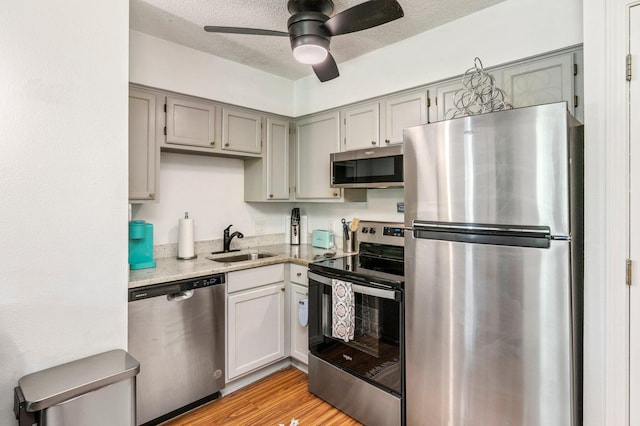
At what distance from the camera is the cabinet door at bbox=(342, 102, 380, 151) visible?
101 inches

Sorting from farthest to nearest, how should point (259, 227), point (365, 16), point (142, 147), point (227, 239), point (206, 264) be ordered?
point (259, 227) → point (227, 239) → point (206, 264) → point (142, 147) → point (365, 16)

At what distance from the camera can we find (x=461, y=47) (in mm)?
2133

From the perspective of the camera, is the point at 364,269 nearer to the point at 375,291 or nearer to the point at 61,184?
the point at 375,291

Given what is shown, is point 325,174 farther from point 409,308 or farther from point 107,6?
point 107,6

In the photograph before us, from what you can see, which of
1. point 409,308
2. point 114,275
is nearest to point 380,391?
point 409,308

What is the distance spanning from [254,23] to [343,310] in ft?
6.59

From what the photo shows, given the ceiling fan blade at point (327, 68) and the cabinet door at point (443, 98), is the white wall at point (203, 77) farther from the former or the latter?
the cabinet door at point (443, 98)

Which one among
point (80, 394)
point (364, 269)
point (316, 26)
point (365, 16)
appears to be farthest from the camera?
point (364, 269)

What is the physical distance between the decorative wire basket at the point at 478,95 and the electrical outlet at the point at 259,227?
79.9 inches

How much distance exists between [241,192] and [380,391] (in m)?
2.14

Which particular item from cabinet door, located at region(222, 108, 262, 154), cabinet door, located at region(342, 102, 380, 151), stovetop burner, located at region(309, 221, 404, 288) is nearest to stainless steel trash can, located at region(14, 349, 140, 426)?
stovetop burner, located at region(309, 221, 404, 288)

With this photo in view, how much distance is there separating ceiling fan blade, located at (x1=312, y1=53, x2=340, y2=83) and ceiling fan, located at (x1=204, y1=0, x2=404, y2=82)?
3 centimetres

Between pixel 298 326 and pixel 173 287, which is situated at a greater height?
pixel 173 287

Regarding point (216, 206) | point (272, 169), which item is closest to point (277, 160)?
point (272, 169)
